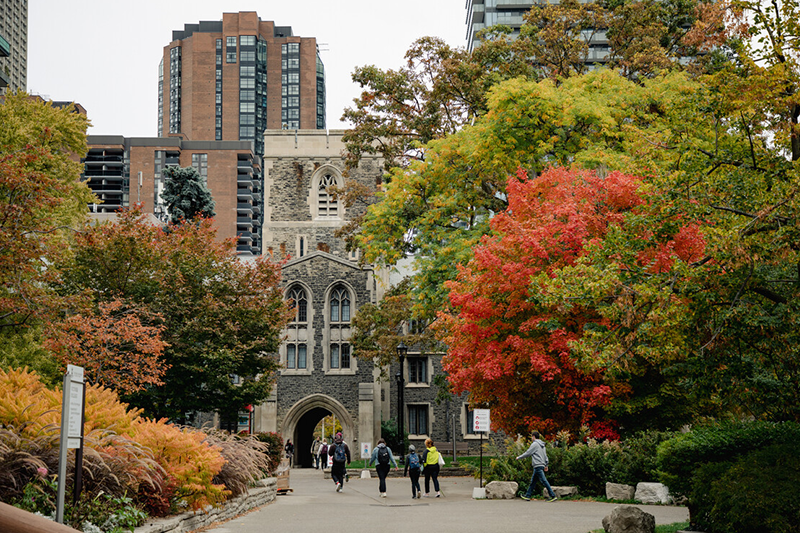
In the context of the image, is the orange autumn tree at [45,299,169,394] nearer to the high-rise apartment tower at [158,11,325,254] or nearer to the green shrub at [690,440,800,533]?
the green shrub at [690,440,800,533]

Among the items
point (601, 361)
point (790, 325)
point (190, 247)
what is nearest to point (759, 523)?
point (790, 325)

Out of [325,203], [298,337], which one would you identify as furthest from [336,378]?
[325,203]

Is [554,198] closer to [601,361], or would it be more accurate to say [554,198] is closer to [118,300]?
[601,361]

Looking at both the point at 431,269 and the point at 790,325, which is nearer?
the point at 790,325

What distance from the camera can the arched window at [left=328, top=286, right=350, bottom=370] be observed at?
4738 cm

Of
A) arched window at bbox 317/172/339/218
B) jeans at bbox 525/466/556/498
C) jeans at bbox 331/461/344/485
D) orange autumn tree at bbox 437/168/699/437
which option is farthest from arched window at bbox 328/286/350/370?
jeans at bbox 525/466/556/498

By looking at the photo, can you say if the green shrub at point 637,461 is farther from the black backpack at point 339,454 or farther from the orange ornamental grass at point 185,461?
the orange ornamental grass at point 185,461

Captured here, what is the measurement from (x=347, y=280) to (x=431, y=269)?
75.7 ft

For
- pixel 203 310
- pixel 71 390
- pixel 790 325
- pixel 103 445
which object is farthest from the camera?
pixel 203 310

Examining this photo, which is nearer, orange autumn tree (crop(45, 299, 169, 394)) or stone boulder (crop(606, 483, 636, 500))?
stone boulder (crop(606, 483, 636, 500))

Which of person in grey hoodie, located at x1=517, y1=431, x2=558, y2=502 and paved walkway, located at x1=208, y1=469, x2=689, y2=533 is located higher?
person in grey hoodie, located at x1=517, y1=431, x2=558, y2=502

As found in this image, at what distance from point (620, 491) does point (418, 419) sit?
31.1 m

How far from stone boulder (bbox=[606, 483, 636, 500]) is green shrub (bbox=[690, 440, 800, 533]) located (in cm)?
732

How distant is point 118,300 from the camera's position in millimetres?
21031
